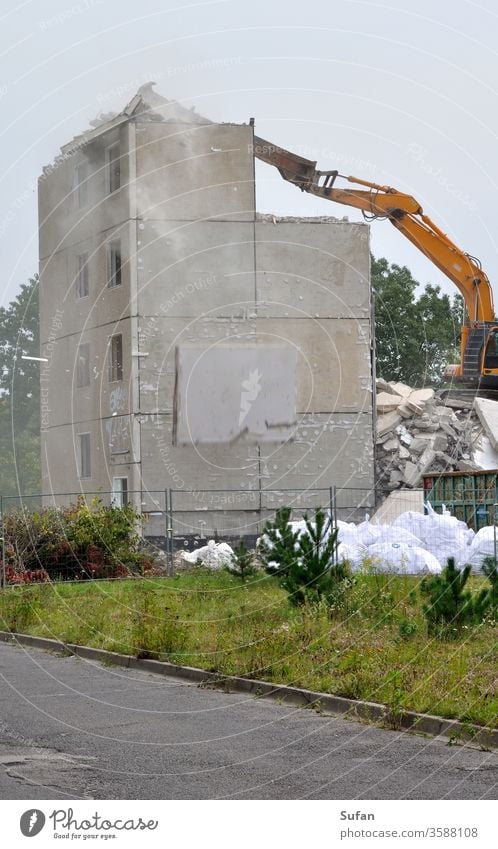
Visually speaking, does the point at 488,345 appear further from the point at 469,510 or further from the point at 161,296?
the point at 469,510

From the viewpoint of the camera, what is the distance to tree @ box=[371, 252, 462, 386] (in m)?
10.9

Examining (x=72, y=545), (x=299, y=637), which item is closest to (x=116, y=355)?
(x=299, y=637)

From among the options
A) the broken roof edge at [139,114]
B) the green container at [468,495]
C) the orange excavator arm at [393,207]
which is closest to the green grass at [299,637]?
the orange excavator arm at [393,207]

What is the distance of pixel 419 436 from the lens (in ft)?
107

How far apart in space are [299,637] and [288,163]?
560cm

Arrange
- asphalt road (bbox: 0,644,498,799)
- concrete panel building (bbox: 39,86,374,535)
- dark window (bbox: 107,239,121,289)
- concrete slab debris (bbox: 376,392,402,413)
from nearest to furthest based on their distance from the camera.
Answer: asphalt road (bbox: 0,644,498,799)
concrete panel building (bbox: 39,86,374,535)
dark window (bbox: 107,239,121,289)
concrete slab debris (bbox: 376,392,402,413)

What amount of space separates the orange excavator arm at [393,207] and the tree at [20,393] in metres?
2.13

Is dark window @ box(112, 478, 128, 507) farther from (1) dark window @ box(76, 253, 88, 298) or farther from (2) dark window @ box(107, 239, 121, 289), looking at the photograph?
(1) dark window @ box(76, 253, 88, 298)

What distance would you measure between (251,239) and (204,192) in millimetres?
1481

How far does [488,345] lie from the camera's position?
1219 cm

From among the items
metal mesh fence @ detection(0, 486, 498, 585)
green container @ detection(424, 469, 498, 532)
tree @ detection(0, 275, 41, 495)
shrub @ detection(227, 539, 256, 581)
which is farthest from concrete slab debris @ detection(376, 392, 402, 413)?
tree @ detection(0, 275, 41, 495)

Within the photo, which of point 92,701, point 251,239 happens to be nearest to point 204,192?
point 251,239

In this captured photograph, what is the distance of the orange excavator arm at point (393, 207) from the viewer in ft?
26.9

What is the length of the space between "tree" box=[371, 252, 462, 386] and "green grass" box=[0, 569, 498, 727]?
297 centimetres
